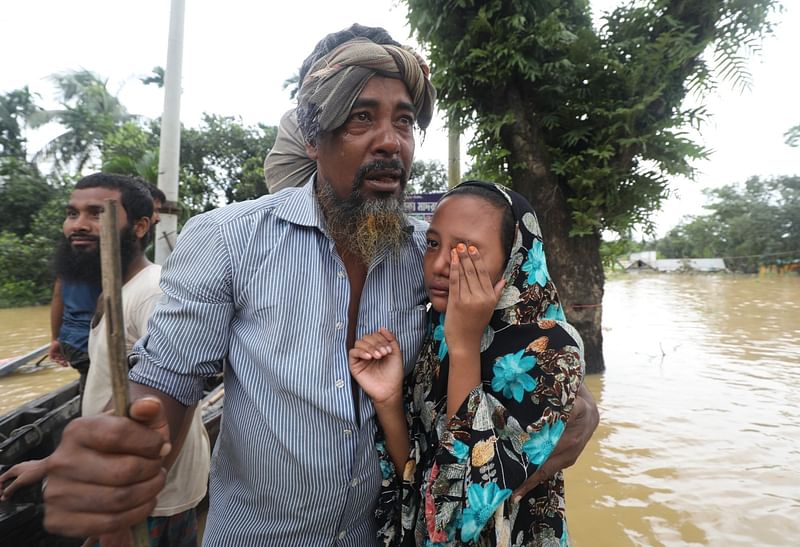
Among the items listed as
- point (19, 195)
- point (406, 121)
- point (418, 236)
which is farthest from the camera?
point (19, 195)

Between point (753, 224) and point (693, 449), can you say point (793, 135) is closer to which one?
point (753, 224)

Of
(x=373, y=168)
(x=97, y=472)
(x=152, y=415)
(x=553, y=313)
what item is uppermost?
(x=373, y=168)

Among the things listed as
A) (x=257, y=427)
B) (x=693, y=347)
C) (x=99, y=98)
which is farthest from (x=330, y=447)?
(x=99, y=98)

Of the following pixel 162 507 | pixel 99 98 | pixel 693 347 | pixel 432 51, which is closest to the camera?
pixel 162 507

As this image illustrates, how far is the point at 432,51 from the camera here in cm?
636

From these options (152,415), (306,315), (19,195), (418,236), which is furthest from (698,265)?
(152,415)

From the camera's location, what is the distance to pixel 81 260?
2941mm

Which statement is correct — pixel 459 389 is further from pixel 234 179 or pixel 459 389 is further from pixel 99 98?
pixel 99 98

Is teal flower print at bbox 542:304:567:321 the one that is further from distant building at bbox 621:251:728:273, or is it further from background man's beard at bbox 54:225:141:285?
distant building at bbox 621:251:728:273

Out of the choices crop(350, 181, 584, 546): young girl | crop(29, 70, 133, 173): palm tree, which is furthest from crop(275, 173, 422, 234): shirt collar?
crop(29, 70, 133, 173): palm tree

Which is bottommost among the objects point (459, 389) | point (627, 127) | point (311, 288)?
point (459, 389)

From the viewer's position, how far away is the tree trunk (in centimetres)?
668

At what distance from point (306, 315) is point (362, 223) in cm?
37

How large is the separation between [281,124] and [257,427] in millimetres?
2115
